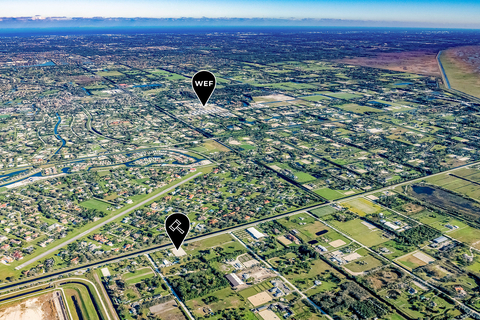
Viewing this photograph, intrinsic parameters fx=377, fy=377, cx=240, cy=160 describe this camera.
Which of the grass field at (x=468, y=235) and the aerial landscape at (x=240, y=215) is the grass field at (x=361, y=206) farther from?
the grass field at (x=468, y=235)

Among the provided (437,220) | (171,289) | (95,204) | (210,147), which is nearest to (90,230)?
(95,204)

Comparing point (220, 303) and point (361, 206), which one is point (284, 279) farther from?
point (361, 206)

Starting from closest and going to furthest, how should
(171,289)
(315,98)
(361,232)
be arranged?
1. (171,289)
2. (361,232)
3. (315,98)

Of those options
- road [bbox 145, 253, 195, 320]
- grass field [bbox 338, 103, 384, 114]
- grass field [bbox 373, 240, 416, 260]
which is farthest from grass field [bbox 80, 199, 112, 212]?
grass field [bbox 338, 103, 384, 114]

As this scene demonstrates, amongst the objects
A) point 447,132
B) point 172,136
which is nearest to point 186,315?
point 172,136

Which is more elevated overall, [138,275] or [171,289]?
[138,275]

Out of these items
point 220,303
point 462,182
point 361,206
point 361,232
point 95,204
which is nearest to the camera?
point 220,303
